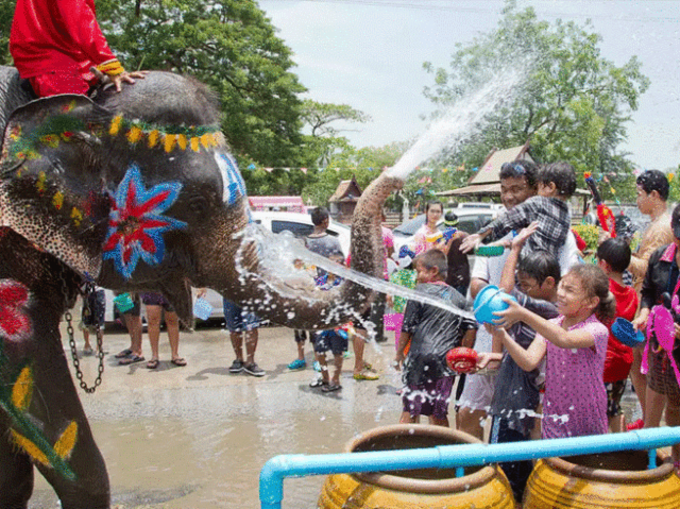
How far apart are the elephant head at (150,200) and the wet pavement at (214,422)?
5.12 ft

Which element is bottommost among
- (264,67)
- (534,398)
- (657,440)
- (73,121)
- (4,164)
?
(534,398)

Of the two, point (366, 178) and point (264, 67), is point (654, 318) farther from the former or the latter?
point (366, 178)

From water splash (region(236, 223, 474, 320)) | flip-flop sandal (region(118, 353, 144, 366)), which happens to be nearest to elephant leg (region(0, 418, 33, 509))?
water splash (region(236, 223, 474, 320))

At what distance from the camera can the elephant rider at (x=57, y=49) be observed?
247 centimetres

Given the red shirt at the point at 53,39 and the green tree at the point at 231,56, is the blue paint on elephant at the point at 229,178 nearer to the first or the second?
the red shirt at the point at 53,39

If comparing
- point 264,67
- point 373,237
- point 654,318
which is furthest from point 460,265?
point 264,67

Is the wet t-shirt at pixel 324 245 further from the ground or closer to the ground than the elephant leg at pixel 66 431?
further from the ground

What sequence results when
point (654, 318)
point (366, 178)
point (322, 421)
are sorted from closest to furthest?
point (654, 318), point (322, 421), point (366, 178)

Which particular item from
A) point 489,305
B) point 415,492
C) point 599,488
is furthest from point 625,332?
point 415,492

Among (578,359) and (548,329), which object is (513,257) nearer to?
(578,359)

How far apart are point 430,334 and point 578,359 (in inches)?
49.7

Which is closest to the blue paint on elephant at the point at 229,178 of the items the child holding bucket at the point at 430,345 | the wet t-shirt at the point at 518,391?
the wet t-shirt at the point at 518,391

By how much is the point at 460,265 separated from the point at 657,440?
4715 mm

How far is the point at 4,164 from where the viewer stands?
2.30m
